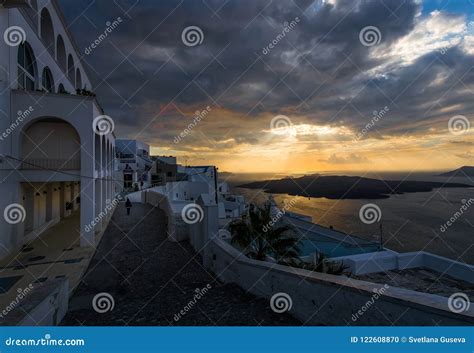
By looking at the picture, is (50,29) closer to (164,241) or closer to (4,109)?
(4,109)

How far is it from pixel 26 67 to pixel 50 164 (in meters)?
4.49

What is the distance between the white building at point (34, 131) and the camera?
10047 millimetres

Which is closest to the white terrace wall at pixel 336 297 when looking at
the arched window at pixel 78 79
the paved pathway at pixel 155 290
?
the paved pathway at pixel 155 290

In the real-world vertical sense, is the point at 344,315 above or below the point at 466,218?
above

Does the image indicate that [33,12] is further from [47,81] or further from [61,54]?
[61,54]

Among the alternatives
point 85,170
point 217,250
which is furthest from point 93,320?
point 85,170

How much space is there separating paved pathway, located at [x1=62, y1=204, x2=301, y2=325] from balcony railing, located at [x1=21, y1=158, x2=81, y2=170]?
152 inches

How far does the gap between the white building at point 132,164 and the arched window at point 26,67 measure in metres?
34.1

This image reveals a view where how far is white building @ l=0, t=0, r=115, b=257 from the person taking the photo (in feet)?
33.0

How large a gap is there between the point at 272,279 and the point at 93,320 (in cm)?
392

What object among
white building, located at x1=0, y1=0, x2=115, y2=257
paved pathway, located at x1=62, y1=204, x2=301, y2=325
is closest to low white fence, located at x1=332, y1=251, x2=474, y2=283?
paved pathway, located at x1=62, y1=204, x2=301, y2=325

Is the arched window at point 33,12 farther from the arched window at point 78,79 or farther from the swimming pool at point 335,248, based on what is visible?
the swimming pool at point 335,248

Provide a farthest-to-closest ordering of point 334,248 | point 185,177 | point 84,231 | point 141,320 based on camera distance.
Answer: point 185,177 < point 334,248 < point 84,231 < point 141,320

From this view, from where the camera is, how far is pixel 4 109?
996 centimetres
